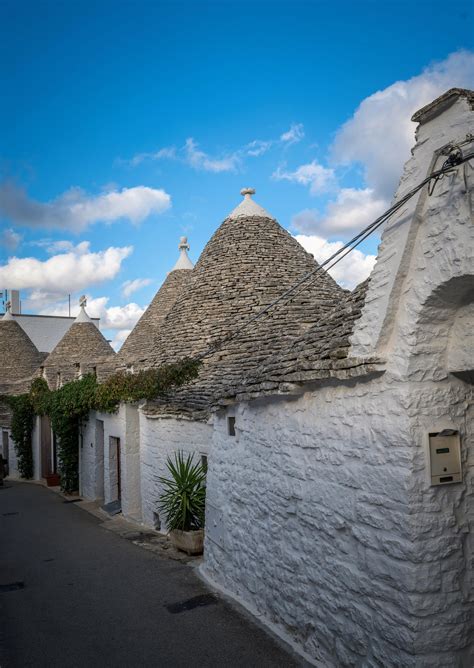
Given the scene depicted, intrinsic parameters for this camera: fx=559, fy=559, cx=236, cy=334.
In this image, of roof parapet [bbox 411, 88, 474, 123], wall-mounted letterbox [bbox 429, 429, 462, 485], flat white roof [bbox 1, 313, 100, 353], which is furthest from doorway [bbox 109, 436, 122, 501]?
flat white roof [bbox 1, 313, 100, 353]

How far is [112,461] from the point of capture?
14.9 meters

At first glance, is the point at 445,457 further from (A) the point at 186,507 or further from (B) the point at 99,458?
(B) the point at 99,458

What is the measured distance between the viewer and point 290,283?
12.9 meters

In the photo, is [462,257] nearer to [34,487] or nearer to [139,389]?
[139,389]

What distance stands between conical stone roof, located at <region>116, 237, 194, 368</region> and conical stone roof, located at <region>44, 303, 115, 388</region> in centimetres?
298

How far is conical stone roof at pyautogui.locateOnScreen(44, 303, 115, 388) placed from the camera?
2165 cm

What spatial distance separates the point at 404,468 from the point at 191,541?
600 cm

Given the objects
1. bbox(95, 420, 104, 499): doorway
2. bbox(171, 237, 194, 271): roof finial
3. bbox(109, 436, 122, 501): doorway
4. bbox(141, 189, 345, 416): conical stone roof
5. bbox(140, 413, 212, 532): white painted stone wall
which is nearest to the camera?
bbox(140, 413, 212, 532): white painted stone wall

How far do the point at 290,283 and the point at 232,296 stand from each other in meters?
1.39

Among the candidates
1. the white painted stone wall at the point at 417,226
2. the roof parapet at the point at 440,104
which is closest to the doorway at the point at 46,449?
the white painted stone wall at the point at 417,226

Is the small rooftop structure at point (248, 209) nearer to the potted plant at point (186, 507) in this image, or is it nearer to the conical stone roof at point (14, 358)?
the potted plant at point (186, 507)

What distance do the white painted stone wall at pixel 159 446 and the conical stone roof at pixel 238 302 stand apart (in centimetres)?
35

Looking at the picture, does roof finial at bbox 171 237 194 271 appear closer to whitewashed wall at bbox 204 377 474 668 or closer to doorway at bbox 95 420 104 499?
doorway at bbox 95 420 104 499

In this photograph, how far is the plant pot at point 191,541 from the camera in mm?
9070
